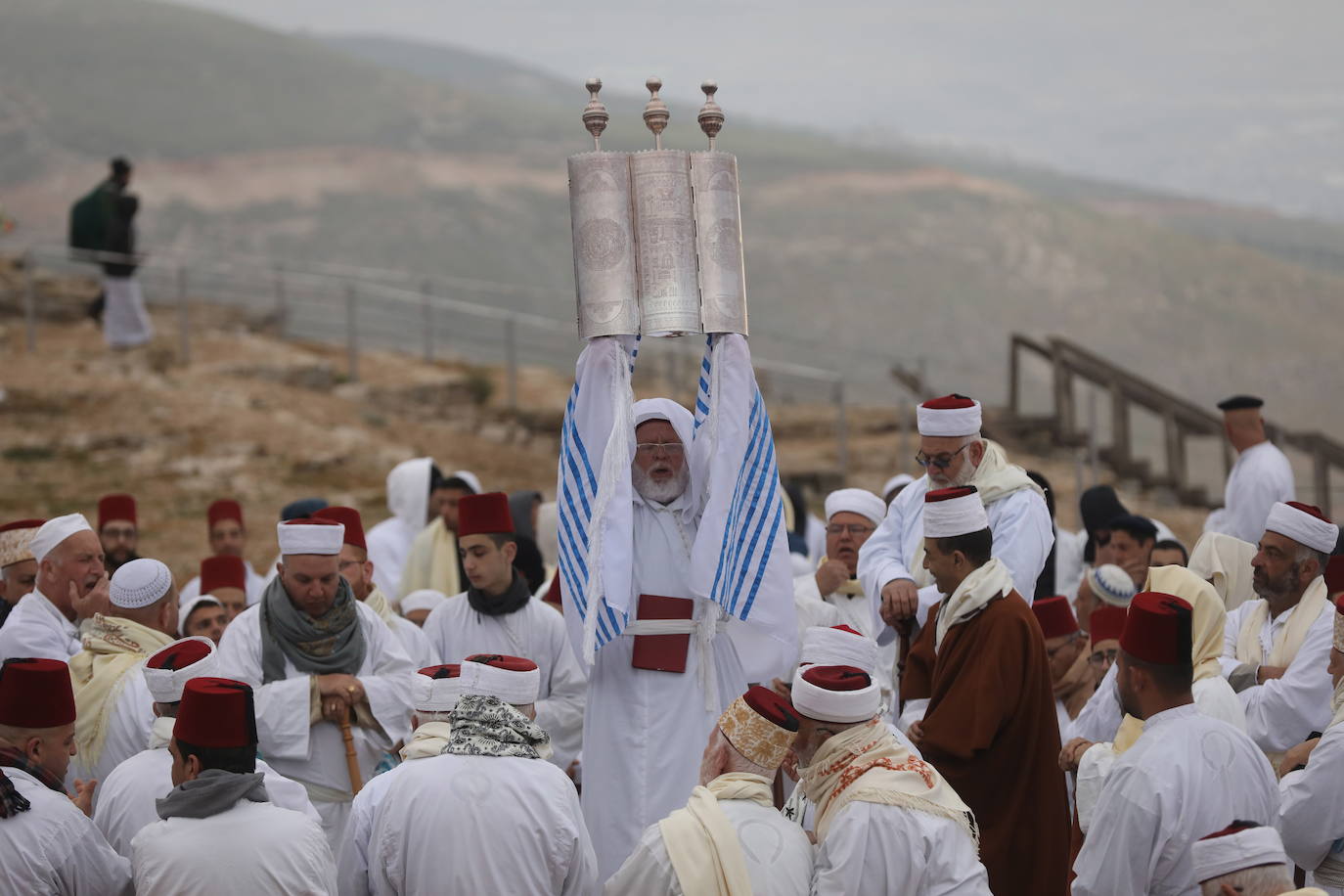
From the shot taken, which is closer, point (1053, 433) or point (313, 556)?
point (313, 556)

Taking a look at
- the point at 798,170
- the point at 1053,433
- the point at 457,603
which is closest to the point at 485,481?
the point at 1053,433

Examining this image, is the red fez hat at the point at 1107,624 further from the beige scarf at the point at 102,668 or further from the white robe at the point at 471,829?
the beige scarf at the point at 102,668

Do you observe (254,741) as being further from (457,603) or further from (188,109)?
(188,109)

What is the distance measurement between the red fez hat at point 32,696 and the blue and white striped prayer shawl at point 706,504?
1784 mm

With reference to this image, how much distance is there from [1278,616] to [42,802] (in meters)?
4.52

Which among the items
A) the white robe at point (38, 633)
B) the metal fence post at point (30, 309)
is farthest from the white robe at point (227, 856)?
the metal fence post at point (30, 309)

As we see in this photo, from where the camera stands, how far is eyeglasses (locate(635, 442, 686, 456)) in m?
6.04

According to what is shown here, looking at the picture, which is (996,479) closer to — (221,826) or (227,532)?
(221,826)

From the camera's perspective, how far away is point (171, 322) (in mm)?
21188

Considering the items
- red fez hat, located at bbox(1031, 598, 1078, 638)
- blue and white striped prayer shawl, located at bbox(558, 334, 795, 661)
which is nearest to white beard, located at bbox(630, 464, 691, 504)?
blue and white striped prayer shawl, located at bbox(558, 334, 795, 661)

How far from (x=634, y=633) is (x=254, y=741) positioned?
1.80 m

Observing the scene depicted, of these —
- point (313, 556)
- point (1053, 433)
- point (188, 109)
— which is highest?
point (188, 109)

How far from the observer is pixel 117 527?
8.54m

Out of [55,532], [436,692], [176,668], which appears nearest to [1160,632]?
[436,692]
